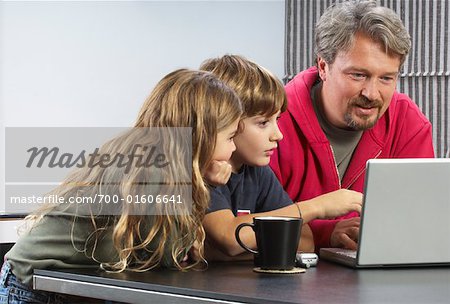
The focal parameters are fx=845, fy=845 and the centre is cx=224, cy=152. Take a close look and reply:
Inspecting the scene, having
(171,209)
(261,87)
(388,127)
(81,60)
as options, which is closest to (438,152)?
(81,60)

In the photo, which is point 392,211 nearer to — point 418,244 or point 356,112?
point 418,244

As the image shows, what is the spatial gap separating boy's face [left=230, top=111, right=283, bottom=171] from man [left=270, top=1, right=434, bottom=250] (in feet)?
1.02

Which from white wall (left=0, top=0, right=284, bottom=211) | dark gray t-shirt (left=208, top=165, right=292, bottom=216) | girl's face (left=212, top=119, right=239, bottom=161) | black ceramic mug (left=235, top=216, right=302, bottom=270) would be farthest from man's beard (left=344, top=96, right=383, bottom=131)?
white wall (left=0, top=0, right=284, bottom=211)

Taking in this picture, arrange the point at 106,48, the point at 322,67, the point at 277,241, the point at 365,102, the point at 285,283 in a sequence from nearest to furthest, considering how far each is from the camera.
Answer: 1. the point at 285,283
2. the point at 277,241
3. the point at 365,102
4. the point at 322,67
5. the point at 106,48

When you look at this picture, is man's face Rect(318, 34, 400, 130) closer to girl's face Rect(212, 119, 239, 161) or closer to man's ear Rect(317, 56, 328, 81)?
man's ear Rect(317, 56, 328, 81)

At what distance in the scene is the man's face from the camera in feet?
6.86

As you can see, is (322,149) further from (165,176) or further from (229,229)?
(165,176)

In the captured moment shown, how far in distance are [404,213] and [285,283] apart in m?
0.31

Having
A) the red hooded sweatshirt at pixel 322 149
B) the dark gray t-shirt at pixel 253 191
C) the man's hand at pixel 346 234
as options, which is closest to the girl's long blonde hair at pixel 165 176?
the dark gray t-shirt at pixel 253 191

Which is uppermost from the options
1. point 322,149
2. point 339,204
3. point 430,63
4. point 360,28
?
point 430,63

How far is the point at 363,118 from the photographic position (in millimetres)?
2131

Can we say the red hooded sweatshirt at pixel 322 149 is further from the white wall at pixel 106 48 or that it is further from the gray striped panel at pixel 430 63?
the gray striped panel at pixel 430 63

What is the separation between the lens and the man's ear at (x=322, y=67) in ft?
7.33

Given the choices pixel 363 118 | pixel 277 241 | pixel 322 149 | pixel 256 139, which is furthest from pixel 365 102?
pixel 277 241
